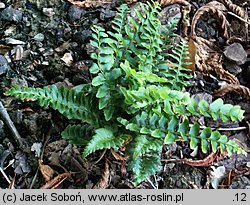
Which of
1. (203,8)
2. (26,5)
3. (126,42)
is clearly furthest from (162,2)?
(26,5)

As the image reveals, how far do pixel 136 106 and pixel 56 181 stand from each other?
2.13 feet

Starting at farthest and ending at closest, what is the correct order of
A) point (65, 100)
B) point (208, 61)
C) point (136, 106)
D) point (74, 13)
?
point (74, 13), point (208, 61), point (65, 100), point (136, 106)

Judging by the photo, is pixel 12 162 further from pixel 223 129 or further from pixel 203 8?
pixel 203 8

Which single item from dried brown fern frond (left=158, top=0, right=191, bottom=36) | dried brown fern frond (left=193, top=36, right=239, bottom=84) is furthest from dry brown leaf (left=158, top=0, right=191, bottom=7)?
dried brown fern frond (left=193, top=36, right=239, bottom=84)

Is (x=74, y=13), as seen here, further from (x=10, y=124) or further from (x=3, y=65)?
(x=10, y=124)

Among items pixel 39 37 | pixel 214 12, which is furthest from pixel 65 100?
pixel 214 12

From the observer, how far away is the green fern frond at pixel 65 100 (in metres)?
2.44

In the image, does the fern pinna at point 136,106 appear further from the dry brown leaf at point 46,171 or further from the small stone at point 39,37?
the small stone at point 39,37

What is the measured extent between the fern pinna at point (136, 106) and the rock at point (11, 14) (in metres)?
0.78

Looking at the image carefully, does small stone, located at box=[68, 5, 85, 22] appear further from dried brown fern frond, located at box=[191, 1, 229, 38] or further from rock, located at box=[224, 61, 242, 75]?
rock, located at box=[224, 61, 242, 75]

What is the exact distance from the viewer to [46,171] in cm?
265

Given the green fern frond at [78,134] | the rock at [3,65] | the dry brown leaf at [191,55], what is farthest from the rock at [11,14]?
the dry brown leaf at [191,55]

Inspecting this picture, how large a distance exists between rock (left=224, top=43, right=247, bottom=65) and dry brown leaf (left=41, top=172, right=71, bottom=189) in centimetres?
126

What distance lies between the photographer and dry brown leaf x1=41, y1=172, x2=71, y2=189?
2.60 meters
